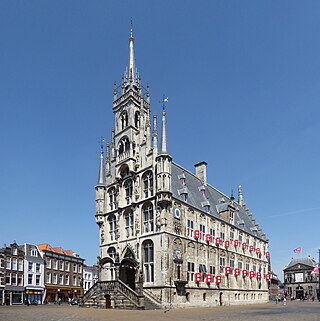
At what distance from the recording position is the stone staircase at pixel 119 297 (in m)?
40.8

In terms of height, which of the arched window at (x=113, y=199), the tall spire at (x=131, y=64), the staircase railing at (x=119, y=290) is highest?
the tall spire at (x=131, y=64)

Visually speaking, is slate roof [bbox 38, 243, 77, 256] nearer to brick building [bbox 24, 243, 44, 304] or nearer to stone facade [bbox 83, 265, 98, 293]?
brick building [bbox 24, 243, 44, 304]

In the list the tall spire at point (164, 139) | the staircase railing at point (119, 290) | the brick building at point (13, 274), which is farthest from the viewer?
the brick building at point (13, 274)

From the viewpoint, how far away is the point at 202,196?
59688 millimetres

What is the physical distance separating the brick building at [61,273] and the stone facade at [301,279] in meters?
75.8

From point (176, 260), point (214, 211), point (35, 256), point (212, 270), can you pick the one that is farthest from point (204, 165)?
point (35, 256)

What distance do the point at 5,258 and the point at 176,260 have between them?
131 ft

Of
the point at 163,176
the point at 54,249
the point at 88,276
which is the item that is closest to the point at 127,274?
the point at 163,176

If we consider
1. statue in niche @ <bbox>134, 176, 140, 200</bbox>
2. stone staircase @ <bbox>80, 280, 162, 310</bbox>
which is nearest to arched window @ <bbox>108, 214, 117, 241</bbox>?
statue in niche @ <bbox>134, 176, 140, 200</bbox>

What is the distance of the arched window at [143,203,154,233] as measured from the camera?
48094 mm

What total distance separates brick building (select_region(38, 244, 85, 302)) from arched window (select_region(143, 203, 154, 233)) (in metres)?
39.6

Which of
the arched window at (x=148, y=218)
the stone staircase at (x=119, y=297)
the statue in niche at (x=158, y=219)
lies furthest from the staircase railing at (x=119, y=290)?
the arched window at (x=148, y=218)

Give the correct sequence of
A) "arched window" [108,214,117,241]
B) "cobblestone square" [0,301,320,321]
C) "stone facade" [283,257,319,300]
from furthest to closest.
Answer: "stone facade" [283,257,319,300]
"arched window" [108,214,117,241]
"cobblestone square" [0,301,320,321]

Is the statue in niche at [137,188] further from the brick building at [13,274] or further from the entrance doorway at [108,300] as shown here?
the brick building at [13,274]
